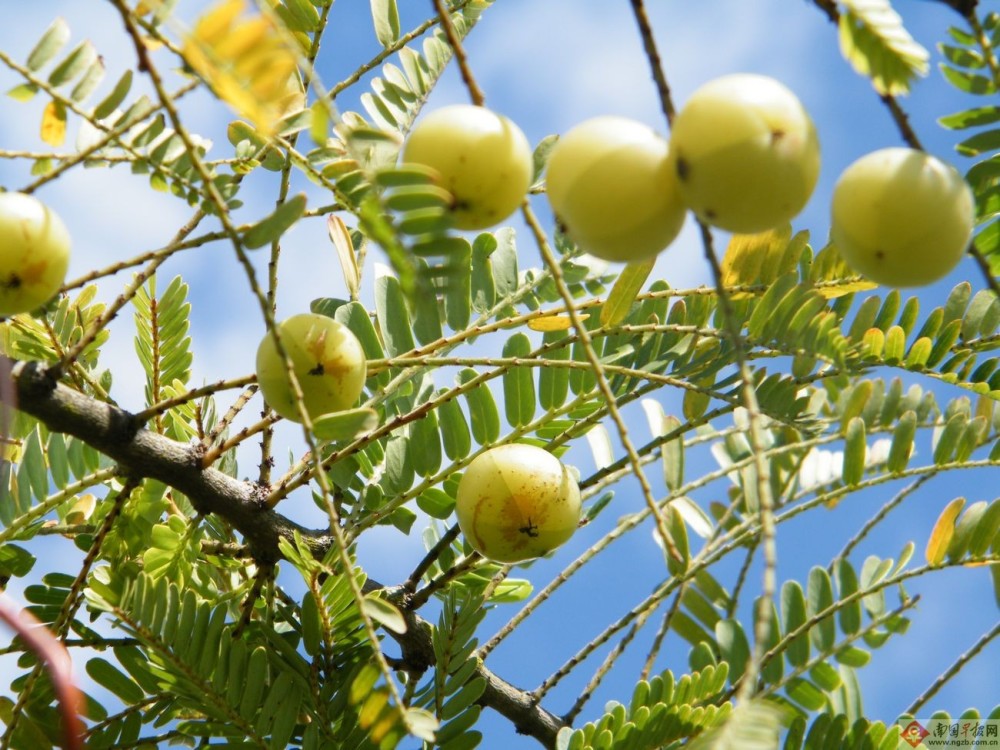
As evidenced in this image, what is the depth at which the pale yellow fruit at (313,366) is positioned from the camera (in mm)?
1484

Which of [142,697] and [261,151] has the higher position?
[261,151]

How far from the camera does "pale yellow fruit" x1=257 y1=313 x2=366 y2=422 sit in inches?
58.4

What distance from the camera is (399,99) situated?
2.15 metres

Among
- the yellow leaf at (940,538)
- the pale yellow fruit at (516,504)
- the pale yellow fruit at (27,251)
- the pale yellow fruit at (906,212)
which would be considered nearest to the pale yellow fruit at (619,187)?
the pale yellow fruit at (906,212)

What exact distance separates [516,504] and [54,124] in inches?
35.4

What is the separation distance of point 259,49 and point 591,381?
3.51 ft

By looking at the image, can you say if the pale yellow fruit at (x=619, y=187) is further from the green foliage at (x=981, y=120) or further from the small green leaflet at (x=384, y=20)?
the small green leaflet at (x=384, y=20)

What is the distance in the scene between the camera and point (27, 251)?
1.41 metres

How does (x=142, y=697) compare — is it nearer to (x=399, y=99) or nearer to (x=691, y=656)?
(x=691, y=656)

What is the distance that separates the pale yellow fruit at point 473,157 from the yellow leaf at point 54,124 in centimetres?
57

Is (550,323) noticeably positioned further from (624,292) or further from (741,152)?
(741,152)

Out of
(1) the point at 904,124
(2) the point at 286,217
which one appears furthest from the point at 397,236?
(1) the point at 904,124

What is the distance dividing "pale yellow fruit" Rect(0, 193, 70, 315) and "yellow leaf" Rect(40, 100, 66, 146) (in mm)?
115

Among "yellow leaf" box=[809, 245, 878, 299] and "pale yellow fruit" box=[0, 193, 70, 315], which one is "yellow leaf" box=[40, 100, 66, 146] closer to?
"pale yellow fruit" box=[0, 193, 70, 315]
